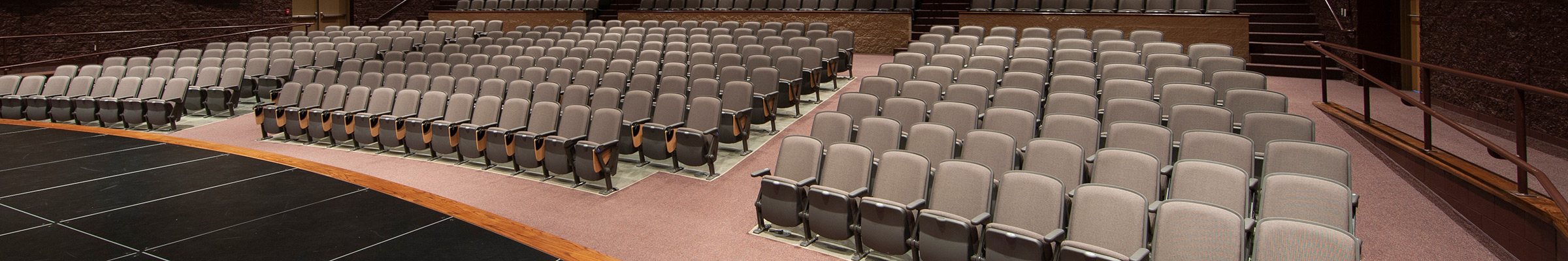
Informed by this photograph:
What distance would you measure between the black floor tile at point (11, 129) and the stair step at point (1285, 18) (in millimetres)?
6205

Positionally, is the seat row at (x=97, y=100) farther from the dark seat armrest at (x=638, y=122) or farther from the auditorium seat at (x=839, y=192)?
the auditorium seat at (x=839, y=192)

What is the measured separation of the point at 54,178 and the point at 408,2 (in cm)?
564

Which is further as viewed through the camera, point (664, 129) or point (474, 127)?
point (474, 127)

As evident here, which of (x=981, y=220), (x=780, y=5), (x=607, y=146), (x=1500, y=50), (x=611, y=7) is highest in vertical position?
(x=611, y=7)

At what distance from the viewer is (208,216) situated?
2416 mm

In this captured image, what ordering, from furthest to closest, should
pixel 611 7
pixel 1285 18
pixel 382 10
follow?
pixel 382 10, pixel 611 7, pixel 1285 18

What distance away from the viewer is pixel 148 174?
117 inches

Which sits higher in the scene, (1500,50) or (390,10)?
(390,10)

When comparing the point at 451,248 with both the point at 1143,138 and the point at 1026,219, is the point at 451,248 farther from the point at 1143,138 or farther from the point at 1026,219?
the point at 1143,138

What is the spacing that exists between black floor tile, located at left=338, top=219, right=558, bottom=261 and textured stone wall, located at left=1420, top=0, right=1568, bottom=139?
10.5 ft

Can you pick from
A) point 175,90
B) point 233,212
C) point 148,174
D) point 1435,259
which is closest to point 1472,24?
point 1435,259

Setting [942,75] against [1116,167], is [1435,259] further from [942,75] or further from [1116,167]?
[942,75]

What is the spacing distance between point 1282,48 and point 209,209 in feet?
16.4

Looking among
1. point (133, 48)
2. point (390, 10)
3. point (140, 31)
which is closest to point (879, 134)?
point (140, 31)
